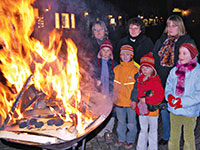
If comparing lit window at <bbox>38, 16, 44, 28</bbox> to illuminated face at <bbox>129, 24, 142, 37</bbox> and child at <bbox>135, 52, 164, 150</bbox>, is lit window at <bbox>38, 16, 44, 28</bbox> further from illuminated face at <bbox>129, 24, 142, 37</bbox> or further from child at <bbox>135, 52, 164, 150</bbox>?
child at <bbox>135, 52, 164, 150</bbox>

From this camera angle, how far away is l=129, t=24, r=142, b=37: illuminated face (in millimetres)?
3666

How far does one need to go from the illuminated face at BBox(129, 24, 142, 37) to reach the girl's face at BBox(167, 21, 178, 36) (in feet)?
1.78

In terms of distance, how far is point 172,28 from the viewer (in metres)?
3.32

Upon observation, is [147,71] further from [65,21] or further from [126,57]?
[65,21]

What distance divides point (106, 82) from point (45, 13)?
40.7 feet

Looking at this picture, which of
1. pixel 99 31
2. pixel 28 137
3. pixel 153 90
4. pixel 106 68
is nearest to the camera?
pixel 28 137

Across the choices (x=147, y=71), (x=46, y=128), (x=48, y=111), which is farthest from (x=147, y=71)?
(x=46, y=128)

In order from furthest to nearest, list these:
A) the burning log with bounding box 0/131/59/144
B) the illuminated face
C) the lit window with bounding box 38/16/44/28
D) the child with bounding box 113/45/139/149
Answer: the lit window with bounding box 38/16/44/28 → the illuminated face → the child with bounding box 113/45/139/149 → the burning log with bounding box 0/131/59/144

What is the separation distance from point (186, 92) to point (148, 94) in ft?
1.77

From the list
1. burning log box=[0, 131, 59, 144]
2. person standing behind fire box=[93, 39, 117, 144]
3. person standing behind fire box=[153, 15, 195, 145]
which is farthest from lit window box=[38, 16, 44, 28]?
burning log box=[0, 131, 59, 144]

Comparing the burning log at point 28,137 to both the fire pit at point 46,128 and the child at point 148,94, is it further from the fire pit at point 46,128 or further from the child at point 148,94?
the child at point 148,94

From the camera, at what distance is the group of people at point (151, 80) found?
292 cm

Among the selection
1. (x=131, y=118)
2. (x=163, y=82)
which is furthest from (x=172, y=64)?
(x=131, y=118)

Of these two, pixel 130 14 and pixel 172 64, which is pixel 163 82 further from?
pixel 130 14
